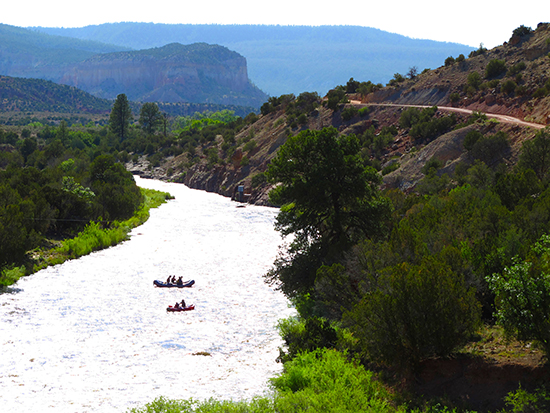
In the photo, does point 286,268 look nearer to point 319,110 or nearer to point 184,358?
point 184,358

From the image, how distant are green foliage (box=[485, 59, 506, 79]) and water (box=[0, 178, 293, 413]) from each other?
5672 cm

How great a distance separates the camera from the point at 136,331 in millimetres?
37219

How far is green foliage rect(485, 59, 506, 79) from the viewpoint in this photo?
96500mm

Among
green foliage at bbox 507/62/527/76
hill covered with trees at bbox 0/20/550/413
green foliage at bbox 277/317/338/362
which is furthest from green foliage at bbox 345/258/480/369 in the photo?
green foliage at bbox 507/62/527/76

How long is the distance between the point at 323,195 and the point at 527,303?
21.8 meters

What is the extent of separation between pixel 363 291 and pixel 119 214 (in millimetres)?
53859

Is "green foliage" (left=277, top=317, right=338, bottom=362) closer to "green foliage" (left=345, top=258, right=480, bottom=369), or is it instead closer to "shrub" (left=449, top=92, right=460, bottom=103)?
"green foliage" (left=345, top=258, right=480, bottom=369)

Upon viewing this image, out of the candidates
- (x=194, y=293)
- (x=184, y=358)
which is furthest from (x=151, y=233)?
(x=184, y=358)

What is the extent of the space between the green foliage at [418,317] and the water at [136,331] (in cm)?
675

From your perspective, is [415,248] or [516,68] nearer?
[415,248]

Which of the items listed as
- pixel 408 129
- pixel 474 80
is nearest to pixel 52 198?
pixel 408 129

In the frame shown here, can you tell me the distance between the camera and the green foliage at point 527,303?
2070 cm

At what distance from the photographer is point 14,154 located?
124875 mm

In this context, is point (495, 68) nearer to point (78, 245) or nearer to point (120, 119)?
point (78, 245)
